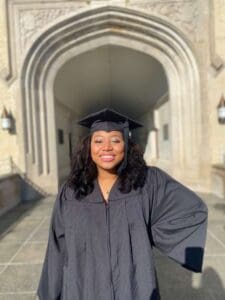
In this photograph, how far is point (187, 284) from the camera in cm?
325

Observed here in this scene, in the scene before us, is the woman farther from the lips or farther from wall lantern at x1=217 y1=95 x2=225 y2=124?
wall lantern at x1=217 y1=95 x2=225 y2=124

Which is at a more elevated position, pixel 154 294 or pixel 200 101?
pixel 200 101

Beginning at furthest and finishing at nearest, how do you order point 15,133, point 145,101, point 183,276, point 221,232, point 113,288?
point 145,101 < point 15,133 < point 221,232 < point 183,276 < point 113,288

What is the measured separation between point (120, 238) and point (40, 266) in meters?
2.50

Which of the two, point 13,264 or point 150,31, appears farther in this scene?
point 150,31

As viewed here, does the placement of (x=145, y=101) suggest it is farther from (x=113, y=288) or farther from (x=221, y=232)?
(x=113, y=288)

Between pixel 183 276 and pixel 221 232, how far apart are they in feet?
6.02

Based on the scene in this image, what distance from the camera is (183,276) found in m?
3.43

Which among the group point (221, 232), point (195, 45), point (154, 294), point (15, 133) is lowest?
point (221, 232)

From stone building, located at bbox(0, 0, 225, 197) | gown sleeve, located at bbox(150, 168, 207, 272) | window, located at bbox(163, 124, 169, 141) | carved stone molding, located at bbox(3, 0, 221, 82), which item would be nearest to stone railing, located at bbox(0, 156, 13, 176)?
stone building, located at bbox(0, 0, 225, 197)

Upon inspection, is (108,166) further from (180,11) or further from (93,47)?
(93,47)

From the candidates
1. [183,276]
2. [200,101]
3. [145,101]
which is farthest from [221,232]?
[145,101]

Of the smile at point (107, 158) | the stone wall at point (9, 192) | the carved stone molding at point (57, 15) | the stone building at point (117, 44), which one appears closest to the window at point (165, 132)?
the stone building at point (117, 44)

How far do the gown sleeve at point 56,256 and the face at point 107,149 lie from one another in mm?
305
